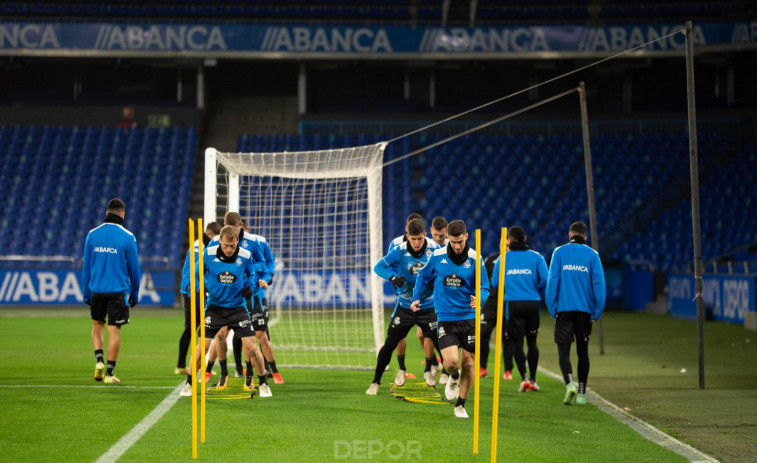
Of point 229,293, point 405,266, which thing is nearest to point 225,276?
point 229,293

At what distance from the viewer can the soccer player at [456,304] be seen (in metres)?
9.02

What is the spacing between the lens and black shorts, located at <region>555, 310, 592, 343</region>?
10516mm

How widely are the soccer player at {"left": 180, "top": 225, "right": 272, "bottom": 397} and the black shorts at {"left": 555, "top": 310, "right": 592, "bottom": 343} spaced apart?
3.38 meters

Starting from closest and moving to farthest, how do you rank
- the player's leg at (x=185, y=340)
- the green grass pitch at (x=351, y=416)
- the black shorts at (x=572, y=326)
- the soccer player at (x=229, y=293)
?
the green grass pitch at (x=351, y=416), the soccer player at (x=229, y=293), the black shorts at (x=572, y=326), the player's leg at (x=185, y=340)

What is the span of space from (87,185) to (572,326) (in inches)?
1002

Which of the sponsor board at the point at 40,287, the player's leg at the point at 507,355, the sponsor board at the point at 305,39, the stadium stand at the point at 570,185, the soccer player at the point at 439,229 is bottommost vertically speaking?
the player's leg at the point at 507,355

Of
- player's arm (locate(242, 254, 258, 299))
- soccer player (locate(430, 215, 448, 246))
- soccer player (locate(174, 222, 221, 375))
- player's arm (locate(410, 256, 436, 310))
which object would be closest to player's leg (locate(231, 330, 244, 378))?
soccer player (locate(174, 222, 221, 375))

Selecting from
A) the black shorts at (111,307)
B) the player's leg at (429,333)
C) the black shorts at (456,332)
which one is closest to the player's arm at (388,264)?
the player's leg at (429,333)

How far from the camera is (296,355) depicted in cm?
1584

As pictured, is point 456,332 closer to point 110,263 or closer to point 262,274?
point 262,274

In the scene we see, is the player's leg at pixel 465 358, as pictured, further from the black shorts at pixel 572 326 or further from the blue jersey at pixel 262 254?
the blue jersey at pixel 262 254

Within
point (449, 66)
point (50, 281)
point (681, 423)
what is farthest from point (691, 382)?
point (449, 66)

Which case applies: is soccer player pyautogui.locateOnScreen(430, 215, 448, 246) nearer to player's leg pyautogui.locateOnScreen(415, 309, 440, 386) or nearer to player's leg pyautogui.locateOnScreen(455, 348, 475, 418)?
player's leg pyautogui.locateOnScreen(415, 309, 440, 386)

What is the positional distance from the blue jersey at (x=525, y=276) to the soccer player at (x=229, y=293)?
315 cm
